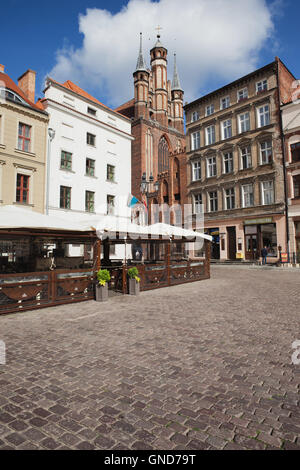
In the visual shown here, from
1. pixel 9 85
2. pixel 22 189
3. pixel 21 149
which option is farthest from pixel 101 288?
pixel 9 85

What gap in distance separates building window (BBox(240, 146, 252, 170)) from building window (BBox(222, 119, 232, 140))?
2757 millimetres

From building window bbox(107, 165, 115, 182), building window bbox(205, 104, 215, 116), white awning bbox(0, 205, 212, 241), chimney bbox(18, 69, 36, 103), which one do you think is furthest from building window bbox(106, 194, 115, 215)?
building window bbox(205, 104, 215, 116)

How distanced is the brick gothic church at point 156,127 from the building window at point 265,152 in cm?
1279

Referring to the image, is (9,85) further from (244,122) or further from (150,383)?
(150,383)

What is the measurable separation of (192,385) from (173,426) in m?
0.86

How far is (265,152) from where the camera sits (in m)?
27.0

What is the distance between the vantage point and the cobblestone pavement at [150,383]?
8.03 feet

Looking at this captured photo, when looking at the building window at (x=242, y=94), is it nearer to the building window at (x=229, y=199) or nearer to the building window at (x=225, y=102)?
the building window at (x=225, y=102)

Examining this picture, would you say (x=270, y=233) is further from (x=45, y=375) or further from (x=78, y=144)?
(x=45, y=375)

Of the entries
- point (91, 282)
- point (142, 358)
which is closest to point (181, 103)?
point (91, 282)

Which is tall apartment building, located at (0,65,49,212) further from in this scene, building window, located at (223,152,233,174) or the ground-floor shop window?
the ground-floor shop window

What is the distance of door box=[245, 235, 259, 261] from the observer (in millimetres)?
27125

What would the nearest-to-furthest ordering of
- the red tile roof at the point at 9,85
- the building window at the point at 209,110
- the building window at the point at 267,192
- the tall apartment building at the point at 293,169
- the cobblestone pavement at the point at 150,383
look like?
the cobblestone pavement at the point at 150,383 → the red tile roof at the point at 9,85 → the tall apartment building at the point at 293,169 → the building window at the point at 267,192 → the building window at the point at 209,110

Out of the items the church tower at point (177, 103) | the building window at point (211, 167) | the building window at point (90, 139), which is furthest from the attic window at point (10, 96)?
the church tower at point (177, 103)
